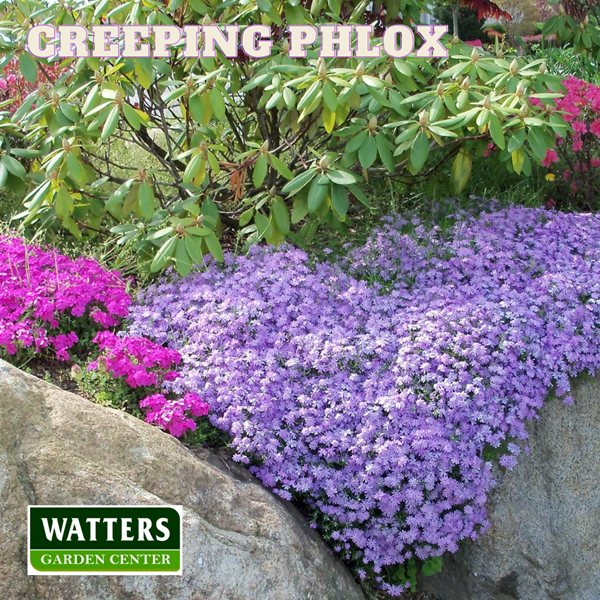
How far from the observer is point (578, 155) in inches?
160

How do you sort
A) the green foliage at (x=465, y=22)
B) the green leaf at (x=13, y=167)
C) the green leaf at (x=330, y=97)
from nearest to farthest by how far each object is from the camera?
the green leaf at (x=330, y=97), the green leaf at (x=13, y=167), the green foliage at (x=465, y=22)

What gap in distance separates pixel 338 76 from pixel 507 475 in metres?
1.71

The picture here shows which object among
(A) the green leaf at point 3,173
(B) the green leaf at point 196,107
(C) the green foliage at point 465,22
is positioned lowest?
(C) the green foliage at point 465,22

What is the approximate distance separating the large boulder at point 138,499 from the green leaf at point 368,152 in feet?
4.60

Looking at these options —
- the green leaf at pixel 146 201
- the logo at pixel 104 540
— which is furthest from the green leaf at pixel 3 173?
the logo at pixel 104 540

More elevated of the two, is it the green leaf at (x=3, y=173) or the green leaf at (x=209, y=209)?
the green leaf at (x=3, y=173)

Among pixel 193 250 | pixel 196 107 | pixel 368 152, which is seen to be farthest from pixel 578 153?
pixel 193 250

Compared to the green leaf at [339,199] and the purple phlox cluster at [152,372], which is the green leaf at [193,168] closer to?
the green leaf at [339,199]

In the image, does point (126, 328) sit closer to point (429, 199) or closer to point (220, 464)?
point (220, 464)

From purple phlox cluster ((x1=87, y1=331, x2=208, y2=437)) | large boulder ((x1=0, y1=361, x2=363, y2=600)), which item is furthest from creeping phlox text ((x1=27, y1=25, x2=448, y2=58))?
large boulder ((x1=0, y1=361, x2=363, y2=600))

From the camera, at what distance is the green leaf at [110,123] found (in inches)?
112

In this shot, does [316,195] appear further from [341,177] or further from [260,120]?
[260,120]

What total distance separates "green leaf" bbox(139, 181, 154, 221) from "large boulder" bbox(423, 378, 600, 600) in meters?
1.77

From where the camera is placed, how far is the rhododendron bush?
8.01 ft
